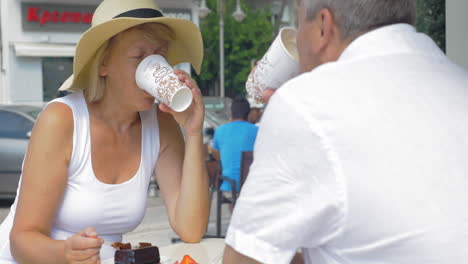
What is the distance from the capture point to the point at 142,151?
7.60 feet

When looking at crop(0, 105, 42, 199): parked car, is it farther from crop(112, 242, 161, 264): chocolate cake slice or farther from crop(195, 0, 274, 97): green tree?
crop(195, 0, 274, 97): green tree

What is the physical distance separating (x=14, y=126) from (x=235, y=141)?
4174mm

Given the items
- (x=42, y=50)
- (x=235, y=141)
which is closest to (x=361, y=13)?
(x=235, y=141)

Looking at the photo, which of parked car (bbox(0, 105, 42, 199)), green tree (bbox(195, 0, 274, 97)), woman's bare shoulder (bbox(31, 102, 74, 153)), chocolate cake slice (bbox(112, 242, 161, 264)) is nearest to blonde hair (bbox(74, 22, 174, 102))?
woman's bare shoulder (bbox(31, 102, 74, 153))

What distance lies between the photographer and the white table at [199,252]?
208 cm

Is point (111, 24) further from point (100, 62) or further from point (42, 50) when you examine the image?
point (42, 50)

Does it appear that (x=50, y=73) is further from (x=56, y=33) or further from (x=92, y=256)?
(x=92, y=256)

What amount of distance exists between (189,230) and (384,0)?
1310 millimetres

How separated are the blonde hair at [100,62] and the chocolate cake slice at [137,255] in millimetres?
608

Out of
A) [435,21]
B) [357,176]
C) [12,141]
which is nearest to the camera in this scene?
[357,176]

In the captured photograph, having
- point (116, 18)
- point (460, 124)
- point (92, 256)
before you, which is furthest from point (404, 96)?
point (116, 18)

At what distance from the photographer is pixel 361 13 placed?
124 centimetres

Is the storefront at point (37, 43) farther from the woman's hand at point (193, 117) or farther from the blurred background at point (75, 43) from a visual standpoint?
the woman's hand at point (193, 117)

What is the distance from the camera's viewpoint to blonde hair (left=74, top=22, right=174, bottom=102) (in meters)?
2.20
